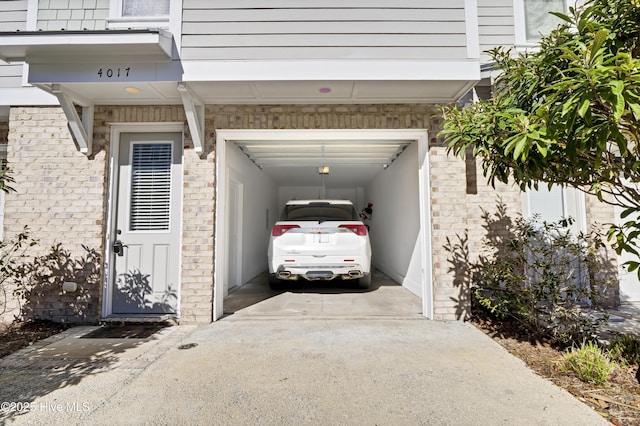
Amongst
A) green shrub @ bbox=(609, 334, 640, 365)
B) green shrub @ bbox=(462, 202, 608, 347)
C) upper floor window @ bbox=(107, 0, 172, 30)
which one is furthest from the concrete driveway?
upper floor window @ bbox=(107, 0, 172, 30)

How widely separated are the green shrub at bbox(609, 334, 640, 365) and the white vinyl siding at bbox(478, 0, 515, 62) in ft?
13.6

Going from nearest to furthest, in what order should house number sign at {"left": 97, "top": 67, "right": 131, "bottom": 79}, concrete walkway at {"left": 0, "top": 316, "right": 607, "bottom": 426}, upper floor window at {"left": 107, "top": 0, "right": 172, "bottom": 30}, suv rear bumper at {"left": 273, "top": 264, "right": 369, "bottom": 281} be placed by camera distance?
concrete walkway at {"left": 0, "top": 316, "right": 607, "bottom": 426}
house number sign at {"left": 97, "top": 67, "right": 131, "bottom": 79}
upper floor window at {"left": 107, "top": 0, "right": 172, "bottom": 30}
suv rear bumper at {"left": 273, "top": 264, "right": 369, "bottom": 281}

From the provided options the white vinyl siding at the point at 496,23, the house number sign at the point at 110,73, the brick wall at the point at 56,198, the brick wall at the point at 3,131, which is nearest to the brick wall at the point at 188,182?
the brick wall at the point at 56,198

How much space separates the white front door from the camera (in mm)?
4207

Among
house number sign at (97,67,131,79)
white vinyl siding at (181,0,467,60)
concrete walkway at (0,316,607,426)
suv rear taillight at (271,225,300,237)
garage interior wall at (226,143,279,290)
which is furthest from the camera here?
garage interior wall at (226,143,279,290)

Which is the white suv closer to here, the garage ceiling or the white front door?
the garage ceiling

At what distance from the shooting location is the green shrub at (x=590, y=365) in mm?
2410

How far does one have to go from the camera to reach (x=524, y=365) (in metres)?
2.80

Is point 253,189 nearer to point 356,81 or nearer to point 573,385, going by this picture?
point 356,81

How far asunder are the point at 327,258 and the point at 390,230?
2.76 meters

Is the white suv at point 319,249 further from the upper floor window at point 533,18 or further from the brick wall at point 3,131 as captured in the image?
the brick wall at point 3,131

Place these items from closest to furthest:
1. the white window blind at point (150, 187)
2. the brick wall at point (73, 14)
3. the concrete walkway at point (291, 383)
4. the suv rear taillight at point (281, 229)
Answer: the concrete walkway at point (291, 383), the brick wall at point (73, 14), the white window blind at point (150, 187), the suv rear taillight at point (281, 229)

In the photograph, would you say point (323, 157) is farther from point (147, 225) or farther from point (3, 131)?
point (3, 131)

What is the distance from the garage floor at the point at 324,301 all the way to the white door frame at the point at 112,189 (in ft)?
3.98
